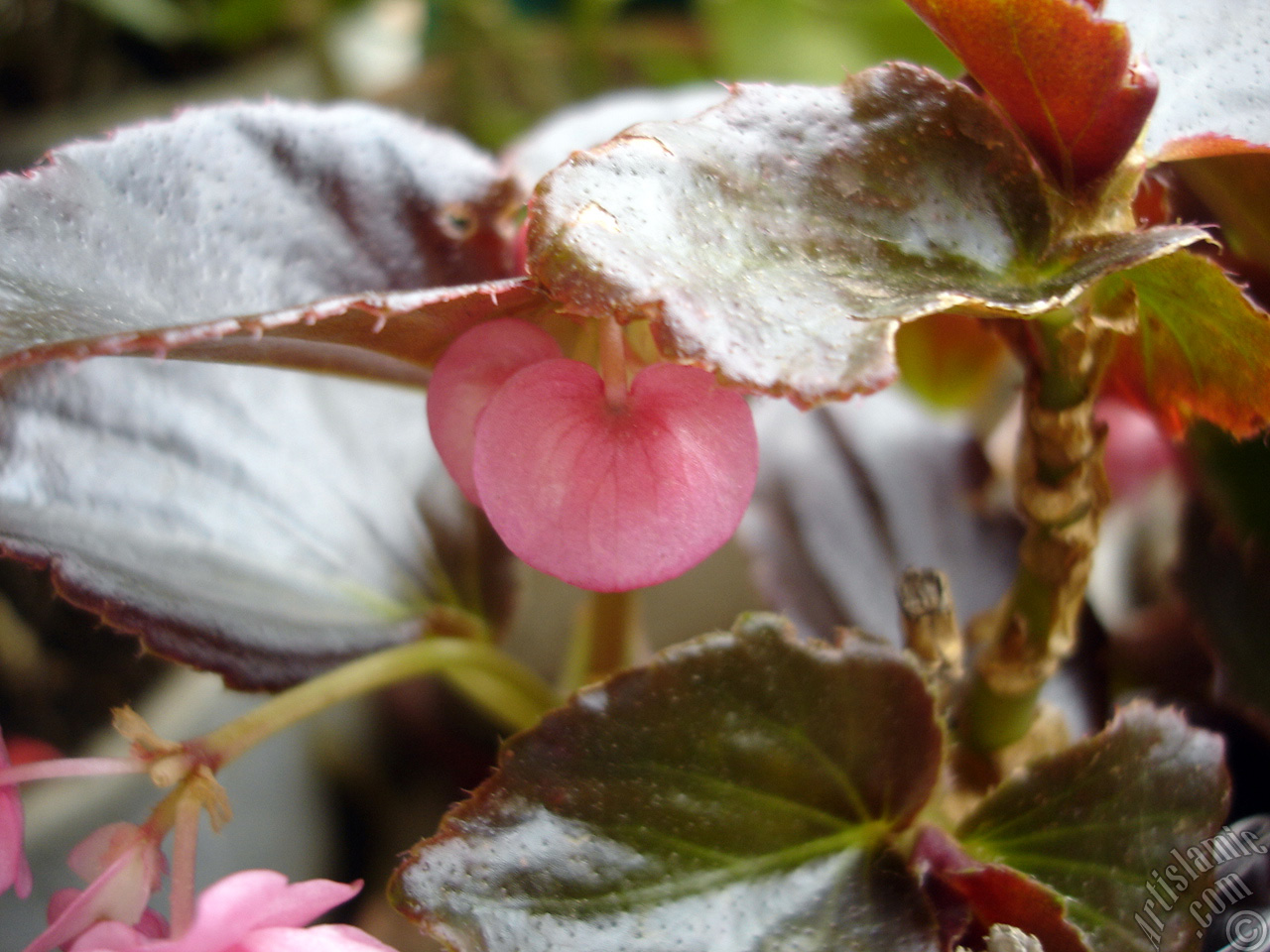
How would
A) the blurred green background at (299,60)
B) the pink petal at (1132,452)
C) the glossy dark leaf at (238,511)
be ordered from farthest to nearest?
the blurred green background at (299,60), the pink petal at (1132,452), the glossy dark leaf at (238,511)

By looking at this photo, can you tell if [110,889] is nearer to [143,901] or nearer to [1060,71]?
[143,901]

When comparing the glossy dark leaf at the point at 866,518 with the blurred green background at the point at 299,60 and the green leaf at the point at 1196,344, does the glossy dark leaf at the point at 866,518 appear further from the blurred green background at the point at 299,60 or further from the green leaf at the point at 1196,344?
the blurred green background at the point at 299,60

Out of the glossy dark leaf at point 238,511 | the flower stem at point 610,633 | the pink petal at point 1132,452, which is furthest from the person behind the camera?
the pink petal at point 1132,452

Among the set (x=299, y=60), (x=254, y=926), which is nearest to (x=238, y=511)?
(x=254, y=926)

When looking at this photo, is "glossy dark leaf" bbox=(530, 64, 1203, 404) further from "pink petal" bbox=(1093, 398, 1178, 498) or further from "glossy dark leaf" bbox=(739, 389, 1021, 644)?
"pink petal" bbox=(1093, 398, 1178, 498)

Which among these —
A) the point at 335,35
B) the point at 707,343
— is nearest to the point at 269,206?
the point at 707,343

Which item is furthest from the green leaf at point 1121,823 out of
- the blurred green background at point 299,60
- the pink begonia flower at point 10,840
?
the blurred green background at point 299,60
